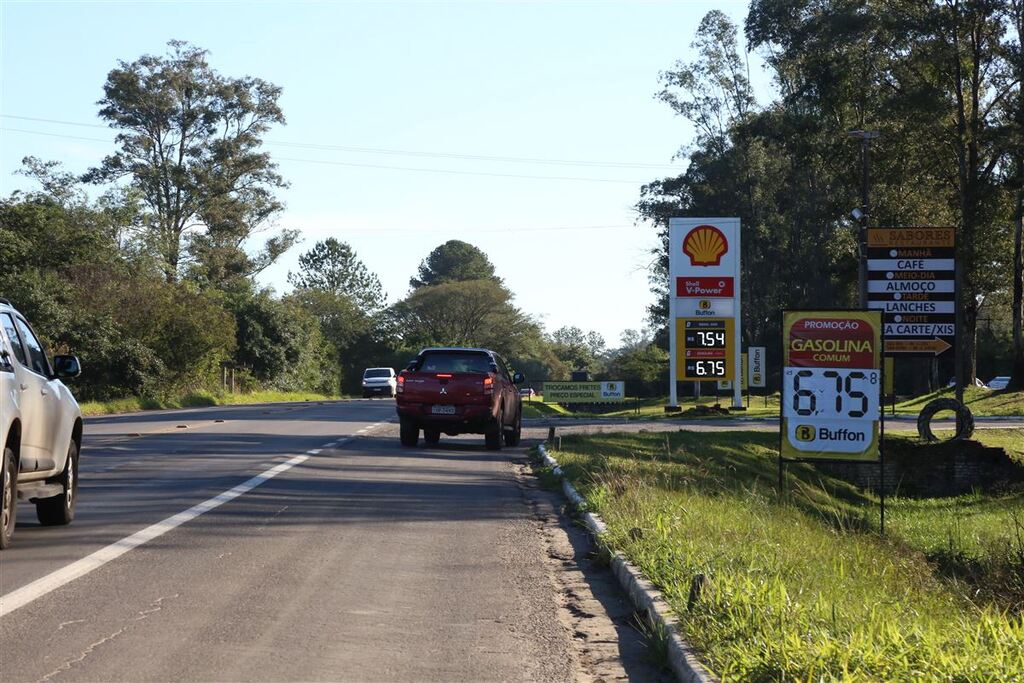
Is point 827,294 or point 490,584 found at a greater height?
point 827,294

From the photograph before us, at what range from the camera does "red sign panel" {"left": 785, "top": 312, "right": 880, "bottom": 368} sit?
→ 1538cm

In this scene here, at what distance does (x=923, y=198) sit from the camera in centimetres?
5169

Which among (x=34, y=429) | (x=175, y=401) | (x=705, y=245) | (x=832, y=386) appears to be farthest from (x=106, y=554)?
(x=175, y=401)

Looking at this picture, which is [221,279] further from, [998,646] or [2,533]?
[998,646]

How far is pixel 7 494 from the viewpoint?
32.8 ft

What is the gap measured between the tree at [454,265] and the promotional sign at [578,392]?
98.0 m

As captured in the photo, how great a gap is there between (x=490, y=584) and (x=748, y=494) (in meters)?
6.65

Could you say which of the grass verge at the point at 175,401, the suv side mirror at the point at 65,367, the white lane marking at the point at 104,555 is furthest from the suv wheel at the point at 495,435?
the grass verge at the point at 175,401

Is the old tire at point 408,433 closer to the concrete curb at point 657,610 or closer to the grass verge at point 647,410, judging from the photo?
the concrete curb at point 657,610

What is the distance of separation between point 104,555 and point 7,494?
0.87m

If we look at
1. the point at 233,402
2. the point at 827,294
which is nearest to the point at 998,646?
the point at 233,402

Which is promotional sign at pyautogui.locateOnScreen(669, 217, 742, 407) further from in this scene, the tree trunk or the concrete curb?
the concrete curb

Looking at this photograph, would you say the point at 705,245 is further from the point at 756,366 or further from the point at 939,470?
the point at 756,366

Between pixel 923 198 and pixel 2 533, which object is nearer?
pixel 2 533
